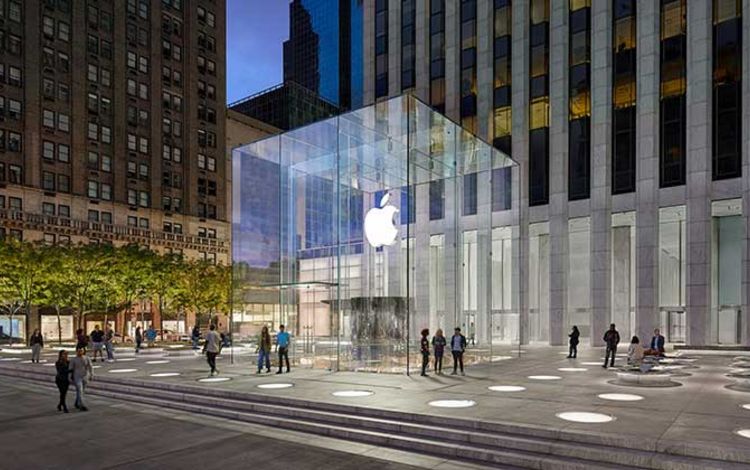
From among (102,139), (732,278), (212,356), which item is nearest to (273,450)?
(212,356)

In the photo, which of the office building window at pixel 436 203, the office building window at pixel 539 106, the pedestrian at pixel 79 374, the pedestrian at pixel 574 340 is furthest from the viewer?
the office building window at pixel 436 203

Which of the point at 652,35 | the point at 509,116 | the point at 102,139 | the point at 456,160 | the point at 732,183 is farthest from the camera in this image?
the point at 102,139

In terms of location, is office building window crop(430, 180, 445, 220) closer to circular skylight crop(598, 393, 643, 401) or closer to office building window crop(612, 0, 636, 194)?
office building window crop(612, 0, 636, 194)

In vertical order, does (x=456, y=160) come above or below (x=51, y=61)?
below

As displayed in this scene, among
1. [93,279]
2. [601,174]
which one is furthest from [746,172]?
[93,279]

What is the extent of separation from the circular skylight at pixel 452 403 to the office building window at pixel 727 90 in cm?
2813

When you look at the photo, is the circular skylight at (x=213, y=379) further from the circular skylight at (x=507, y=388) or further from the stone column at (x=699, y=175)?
the stone column at (x=699, y=175)

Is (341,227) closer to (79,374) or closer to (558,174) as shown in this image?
(79,374)

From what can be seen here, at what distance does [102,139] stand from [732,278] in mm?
71037

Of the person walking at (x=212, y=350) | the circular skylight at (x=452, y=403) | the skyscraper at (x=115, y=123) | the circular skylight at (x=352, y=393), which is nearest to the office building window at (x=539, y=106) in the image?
the person walking at (x=212, y=350)

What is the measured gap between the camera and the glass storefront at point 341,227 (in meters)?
25.4

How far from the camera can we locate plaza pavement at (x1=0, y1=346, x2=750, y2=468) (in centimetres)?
1182

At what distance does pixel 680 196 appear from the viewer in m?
37.0

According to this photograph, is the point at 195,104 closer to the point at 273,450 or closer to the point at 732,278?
the point at 732,278
